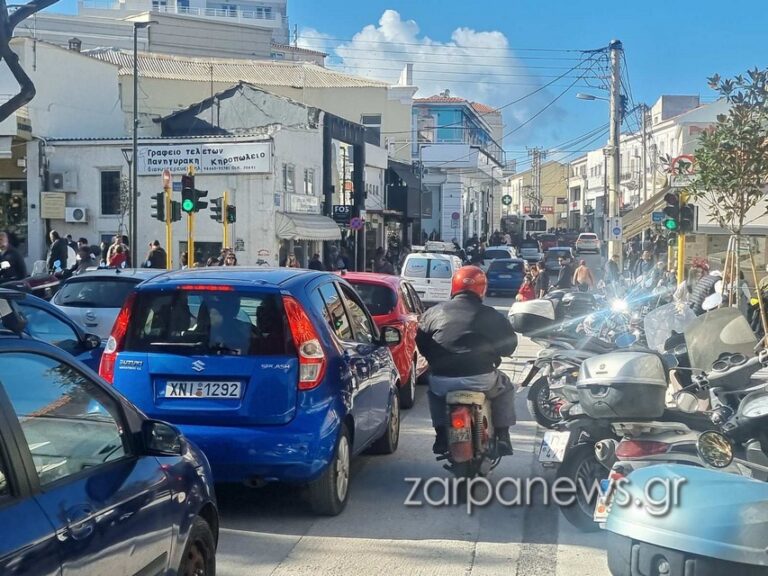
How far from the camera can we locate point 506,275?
33969mm

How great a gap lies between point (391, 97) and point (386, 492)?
5335cm

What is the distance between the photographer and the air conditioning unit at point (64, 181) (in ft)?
109

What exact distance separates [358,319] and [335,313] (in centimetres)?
77

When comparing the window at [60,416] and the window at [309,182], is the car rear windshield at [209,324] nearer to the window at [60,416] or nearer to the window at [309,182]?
the window at [60,416]

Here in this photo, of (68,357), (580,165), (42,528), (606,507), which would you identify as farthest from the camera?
(580,165)

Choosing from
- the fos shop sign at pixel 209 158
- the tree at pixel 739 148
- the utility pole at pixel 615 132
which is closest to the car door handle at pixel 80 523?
the tree at pixel 739 148

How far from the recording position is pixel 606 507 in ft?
A: 17.3

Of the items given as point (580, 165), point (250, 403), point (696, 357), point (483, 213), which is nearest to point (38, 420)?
point (250, 403)

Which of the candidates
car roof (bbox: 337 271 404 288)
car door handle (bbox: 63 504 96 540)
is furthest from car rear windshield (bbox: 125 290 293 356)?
car roof (bbox: 337 271 404 288)

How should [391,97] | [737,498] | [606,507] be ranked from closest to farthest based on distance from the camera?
[737,498], [606,507], [391,97]

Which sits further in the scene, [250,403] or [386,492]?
[386,492]

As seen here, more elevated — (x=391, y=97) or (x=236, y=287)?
(x=391, y=97)

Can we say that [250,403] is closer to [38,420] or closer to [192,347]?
[192,347]

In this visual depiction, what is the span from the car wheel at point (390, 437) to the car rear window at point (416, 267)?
55.8 ft
